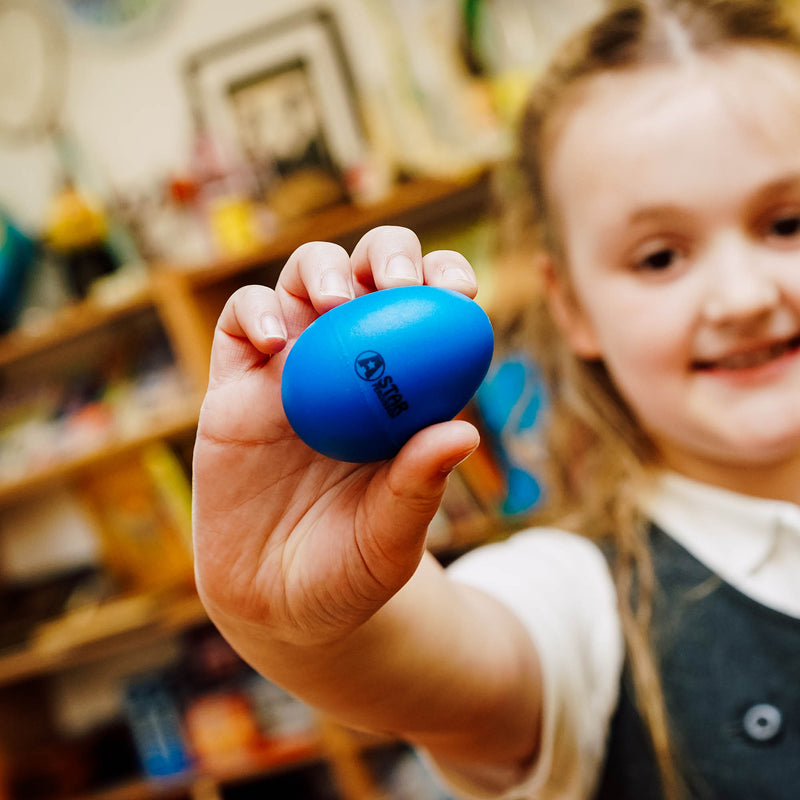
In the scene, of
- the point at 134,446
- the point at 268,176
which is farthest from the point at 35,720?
the point at 268,176

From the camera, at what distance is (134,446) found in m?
2.10

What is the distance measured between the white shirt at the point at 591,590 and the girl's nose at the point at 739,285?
0.25 metres

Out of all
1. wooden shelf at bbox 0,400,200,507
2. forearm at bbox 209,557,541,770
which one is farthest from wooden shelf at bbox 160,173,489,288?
forearm at bbox 209,557,541,770

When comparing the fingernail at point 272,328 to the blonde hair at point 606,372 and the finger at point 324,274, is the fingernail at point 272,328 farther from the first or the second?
the blonde hair at point 606,372

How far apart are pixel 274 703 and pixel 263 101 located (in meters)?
1.89

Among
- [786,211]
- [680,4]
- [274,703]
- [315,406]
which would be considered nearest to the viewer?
[315,406]

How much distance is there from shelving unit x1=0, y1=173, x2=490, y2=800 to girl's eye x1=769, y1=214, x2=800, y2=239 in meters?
1.13

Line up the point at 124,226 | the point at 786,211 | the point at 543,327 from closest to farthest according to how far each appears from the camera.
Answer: the point at 786,211 < the point at 543,327 < the point at 124,226

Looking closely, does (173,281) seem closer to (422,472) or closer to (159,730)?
(159,730)

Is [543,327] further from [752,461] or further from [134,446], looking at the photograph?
[134,446]

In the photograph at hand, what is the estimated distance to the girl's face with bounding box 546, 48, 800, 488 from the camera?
2.53ft

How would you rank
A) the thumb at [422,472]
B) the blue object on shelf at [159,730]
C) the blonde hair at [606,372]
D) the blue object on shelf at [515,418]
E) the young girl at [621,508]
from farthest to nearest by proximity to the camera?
1. the blue object on shelf at [159,730]
2. the blue object on shelf at [515,418]
3. the blonde hair at [606,372]
4. the young girl at [621,508]
5. the thumb at [422,472]

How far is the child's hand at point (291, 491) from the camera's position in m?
0.53

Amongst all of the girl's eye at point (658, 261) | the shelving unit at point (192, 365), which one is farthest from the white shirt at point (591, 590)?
the shelving unit at point (192, 365)
